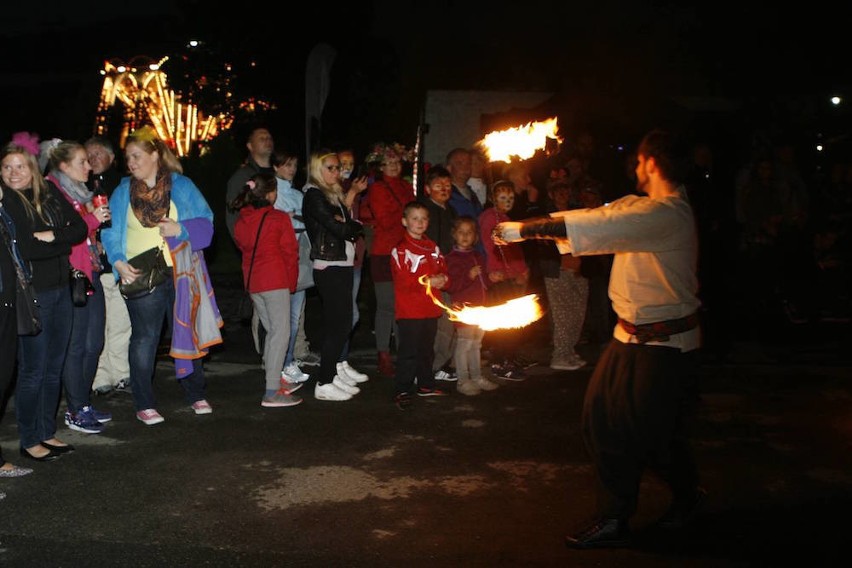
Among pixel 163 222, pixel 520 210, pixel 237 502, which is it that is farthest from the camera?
Result: pixel 520 210

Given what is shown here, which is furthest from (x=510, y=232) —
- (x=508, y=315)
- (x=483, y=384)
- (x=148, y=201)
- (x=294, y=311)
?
(x=294, y=311)

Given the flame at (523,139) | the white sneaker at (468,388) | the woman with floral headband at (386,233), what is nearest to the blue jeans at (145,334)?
the woman with floral headband at (386,233)

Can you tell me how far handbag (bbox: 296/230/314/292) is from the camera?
8.23m

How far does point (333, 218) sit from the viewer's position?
Answer: 7.71 meters

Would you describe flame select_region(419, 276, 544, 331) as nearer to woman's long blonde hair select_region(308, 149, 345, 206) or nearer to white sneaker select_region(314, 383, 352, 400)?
white sneaker select_region(314, 383, 352, 400)

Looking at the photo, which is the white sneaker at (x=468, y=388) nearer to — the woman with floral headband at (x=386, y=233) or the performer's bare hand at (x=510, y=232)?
the woman with floral headband at (x=386, y=233)

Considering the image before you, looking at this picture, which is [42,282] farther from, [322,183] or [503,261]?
[503,261]

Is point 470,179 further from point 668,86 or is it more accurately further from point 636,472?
point 668,86

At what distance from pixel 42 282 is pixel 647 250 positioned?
3.83 metres

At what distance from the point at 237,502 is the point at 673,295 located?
2727 millimetres

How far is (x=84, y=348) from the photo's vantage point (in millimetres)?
6832

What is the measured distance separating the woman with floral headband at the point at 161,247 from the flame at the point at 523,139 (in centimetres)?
246

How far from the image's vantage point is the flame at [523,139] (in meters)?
7.51

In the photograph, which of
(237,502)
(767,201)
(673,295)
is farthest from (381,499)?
(767,201)
